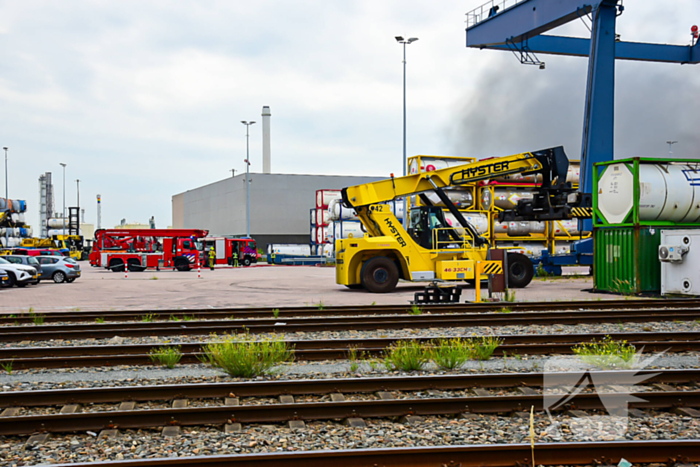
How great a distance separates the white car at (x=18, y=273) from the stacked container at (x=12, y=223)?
2646 centimetres

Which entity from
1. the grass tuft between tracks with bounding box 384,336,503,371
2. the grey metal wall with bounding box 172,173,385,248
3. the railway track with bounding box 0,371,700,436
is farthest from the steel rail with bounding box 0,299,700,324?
the grey metal wall with bounding box 172,173,385,248

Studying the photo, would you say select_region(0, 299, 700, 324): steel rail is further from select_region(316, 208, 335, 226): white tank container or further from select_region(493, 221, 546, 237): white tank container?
select_region(316, 208, 335, 226): white tank container

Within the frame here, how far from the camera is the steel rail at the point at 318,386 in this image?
6.51 m

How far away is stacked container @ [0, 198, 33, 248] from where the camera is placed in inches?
1917

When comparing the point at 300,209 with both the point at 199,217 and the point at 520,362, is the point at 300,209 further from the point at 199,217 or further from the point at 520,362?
the point at 520,362

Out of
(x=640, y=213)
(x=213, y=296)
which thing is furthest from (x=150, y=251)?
(x=640, y=213)

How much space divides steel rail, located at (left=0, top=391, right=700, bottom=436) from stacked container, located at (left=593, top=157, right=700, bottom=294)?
1230 cm

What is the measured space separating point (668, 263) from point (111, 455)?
16187mm

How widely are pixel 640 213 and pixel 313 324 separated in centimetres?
1145

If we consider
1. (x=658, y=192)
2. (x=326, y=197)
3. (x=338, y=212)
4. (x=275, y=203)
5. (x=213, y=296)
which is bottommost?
(x=213, y=296)

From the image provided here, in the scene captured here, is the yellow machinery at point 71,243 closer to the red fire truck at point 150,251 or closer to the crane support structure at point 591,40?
the red fire truck at point 150,251

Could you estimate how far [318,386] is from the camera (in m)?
6.80

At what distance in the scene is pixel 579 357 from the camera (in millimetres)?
8453

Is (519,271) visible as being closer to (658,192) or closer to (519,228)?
(658,192)
